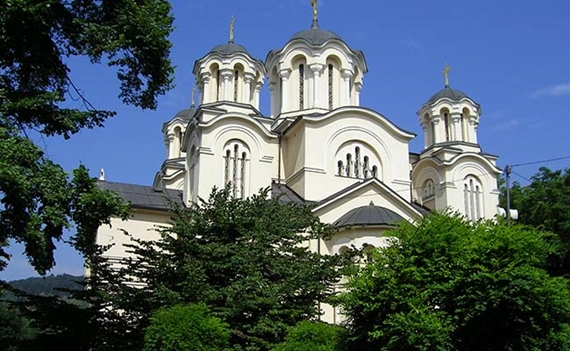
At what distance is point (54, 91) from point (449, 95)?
23.3 metres

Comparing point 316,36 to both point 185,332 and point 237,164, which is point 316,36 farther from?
point 185,332

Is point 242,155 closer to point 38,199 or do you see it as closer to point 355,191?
point 355,191

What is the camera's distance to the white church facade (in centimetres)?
2322

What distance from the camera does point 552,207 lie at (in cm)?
2636

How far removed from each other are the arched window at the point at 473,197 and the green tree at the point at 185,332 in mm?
18097

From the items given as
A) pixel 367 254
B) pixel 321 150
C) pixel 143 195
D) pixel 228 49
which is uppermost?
pixel 228 49

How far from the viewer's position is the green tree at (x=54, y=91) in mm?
8773

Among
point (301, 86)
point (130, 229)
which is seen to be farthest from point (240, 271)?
point (301, 86)

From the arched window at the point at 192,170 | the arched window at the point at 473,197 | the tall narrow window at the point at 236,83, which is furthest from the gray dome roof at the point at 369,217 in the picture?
the tall narrow window at the point at 236,83

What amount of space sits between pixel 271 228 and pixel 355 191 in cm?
875

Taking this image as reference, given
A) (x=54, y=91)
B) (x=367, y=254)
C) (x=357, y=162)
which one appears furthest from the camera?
(x=357, y=162)

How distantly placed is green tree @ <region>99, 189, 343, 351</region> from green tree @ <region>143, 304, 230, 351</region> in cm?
106

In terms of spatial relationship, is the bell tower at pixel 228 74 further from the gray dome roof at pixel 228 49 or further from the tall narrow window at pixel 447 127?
the tall narrow window at pixel 447 127

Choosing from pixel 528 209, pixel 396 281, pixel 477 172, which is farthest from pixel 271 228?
pixel 528 209
